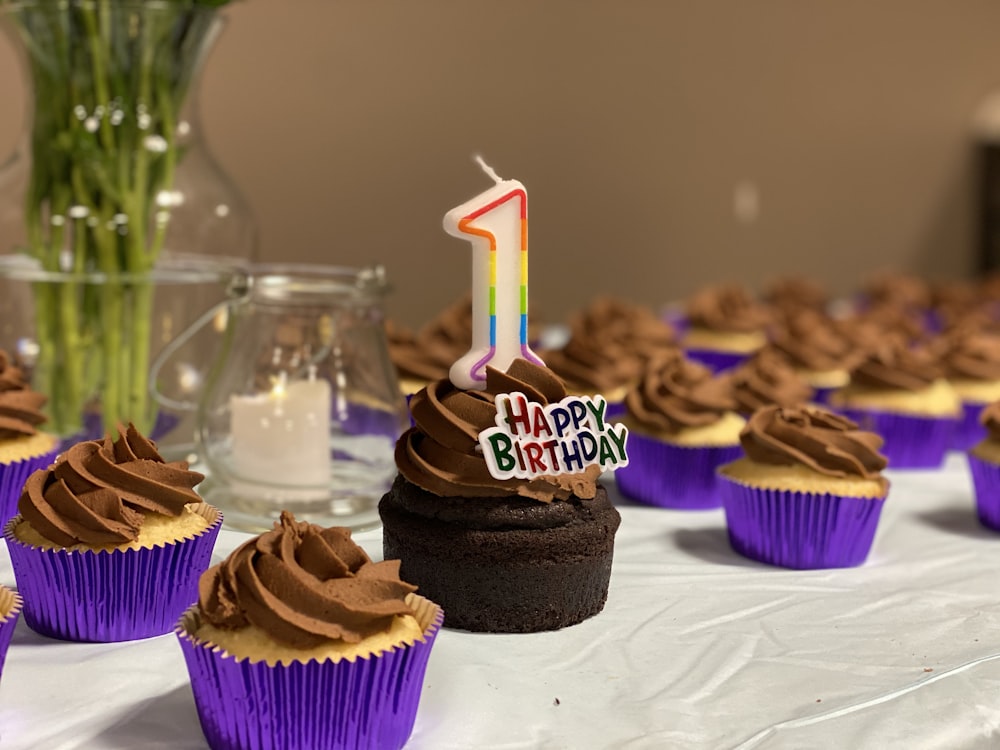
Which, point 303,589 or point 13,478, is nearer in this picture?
point 303,589

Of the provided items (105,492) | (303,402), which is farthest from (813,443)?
(105,492)

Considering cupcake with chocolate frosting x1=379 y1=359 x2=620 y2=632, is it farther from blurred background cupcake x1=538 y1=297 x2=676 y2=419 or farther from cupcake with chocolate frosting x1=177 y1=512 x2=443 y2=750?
blurred background cupcake x1=538 y1=297 x2=676 y2=419

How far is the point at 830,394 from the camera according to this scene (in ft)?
12.5

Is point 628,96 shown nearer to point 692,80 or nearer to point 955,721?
point 692,80

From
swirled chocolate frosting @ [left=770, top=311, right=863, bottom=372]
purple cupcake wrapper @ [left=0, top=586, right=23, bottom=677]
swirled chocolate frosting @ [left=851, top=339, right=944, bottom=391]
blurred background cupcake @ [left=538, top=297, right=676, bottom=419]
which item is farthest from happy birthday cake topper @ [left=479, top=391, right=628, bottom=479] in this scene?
swirled chocolate frosting @ [left=770, top=311, right=863, bottom=372]

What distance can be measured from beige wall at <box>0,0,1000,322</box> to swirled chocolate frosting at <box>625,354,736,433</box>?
313cm

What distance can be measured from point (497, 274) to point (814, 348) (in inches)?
89.2

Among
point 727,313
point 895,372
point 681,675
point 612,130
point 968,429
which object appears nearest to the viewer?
point 681,675

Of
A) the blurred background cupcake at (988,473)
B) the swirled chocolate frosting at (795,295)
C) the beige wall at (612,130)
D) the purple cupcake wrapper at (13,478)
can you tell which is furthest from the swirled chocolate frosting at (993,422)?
the beige wall at (612,130)

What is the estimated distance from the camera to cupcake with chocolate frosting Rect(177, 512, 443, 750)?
1479 mm

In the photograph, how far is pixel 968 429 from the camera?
3695 millimetres

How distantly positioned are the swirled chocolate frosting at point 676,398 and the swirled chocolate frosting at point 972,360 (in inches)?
45.2

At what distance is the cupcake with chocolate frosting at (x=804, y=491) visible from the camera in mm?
A: 2361

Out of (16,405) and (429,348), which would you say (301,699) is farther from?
(429,348)
